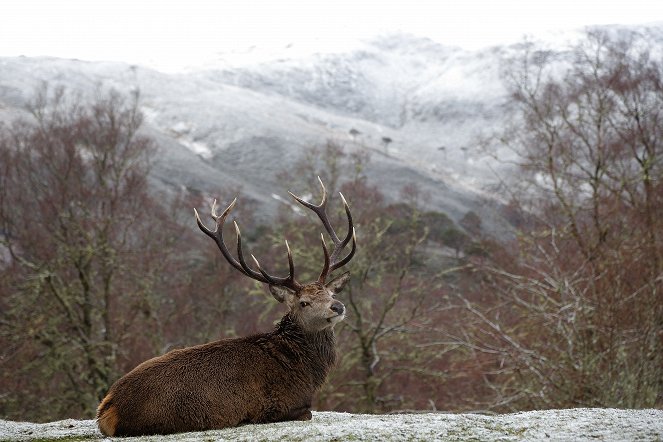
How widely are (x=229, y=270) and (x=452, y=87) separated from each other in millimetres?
92529

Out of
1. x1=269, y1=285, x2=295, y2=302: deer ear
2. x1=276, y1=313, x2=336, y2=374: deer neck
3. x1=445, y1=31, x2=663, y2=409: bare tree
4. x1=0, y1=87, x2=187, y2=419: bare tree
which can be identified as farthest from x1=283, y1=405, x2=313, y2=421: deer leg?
x1=0, y1=87, x2=187, y2=419: bare tree

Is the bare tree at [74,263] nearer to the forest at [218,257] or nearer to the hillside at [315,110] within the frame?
the forest at [218,257]

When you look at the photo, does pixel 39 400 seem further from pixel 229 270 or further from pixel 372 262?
pixel 372 262

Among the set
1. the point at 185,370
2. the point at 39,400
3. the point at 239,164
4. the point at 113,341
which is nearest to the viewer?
the point at 185,370

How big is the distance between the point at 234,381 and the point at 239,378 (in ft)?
0.23

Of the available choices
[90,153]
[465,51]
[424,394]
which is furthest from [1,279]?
[465,51]

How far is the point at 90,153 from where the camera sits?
23.1m

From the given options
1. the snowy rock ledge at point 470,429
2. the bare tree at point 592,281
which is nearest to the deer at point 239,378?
the snowy rock ledge at point 470,429

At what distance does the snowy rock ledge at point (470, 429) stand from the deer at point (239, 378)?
0.40 m

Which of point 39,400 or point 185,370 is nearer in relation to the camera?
point 185,370

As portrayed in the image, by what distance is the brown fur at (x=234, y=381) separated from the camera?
22.6 feet

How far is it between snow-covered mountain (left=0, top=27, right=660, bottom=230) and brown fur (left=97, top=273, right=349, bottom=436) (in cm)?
3398

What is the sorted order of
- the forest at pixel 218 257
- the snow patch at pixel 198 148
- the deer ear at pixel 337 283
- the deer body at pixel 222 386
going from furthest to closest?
the snow patch at pixel 198 148
the forest at pixel 218 257
the deer ear at pixel 337 283
the deer body at pixel 222 386

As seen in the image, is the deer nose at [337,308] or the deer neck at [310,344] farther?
the deer neck at [310,344]
